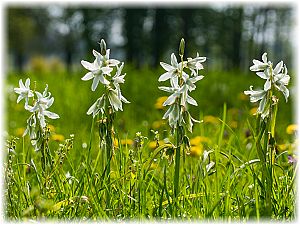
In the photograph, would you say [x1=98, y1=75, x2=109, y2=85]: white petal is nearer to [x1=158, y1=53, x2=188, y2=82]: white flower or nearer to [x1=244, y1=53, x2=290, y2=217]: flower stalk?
[x1=158, y1=53, x2=188, y2=82]: white flower

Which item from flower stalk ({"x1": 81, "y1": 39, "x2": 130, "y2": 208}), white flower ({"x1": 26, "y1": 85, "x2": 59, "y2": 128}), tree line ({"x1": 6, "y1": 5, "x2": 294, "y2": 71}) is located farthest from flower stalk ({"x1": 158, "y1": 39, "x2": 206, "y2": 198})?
tree line ({"x1": 6, "y1": 5, "x2": 294, "y2": 71})

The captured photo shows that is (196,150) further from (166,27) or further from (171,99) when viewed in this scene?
(166,27)

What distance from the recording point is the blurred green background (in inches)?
216

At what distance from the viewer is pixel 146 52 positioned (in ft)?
57.1

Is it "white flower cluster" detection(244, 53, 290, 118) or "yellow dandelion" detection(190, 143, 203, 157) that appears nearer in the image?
"white flower cluster" detection(244, 53, 290, 118)

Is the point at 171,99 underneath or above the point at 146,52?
underneath

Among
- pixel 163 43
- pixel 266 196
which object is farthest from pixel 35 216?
pixel 163 43

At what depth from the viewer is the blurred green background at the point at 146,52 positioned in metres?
5.50

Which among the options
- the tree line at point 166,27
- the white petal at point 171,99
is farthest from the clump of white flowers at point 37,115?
the tree line at point 166,27

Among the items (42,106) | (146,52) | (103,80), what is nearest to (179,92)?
(103,80)

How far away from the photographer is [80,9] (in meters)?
19.6

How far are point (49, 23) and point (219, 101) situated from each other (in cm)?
2720

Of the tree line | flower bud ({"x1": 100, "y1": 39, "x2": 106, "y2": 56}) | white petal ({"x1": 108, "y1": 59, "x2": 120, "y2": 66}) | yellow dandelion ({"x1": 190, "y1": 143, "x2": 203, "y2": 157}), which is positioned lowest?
yellow dandelion ({"x1": 190, "y1": 143, "x2": 203, "y2": 157})

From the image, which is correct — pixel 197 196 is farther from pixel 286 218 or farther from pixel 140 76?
pixel 140 76
